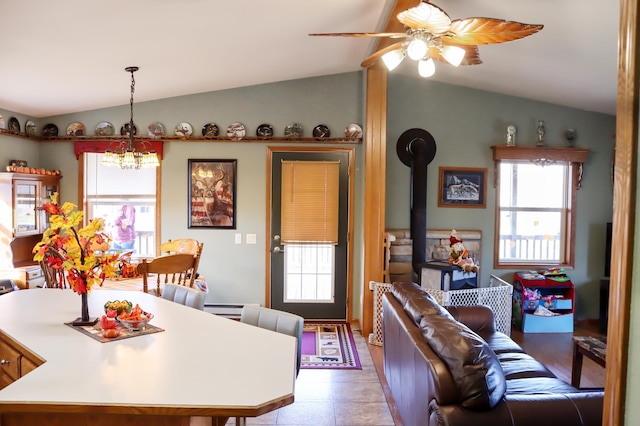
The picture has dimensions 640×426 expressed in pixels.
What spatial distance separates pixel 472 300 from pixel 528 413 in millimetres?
2607

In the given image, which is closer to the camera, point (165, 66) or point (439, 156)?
point (165, 66)

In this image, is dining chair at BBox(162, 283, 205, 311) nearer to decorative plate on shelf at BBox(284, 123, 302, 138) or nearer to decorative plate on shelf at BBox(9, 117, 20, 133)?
decorative plate on shelf at BBox(284, 123, 302, 138)

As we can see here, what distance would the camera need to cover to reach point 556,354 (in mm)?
Result: 4484

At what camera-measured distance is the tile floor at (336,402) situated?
121 inches

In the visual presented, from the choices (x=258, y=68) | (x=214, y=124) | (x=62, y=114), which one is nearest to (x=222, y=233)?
(x=214, y=124)

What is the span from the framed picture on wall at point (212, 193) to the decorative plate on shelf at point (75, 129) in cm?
132

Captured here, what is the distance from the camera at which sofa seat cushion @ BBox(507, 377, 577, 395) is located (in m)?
2.54

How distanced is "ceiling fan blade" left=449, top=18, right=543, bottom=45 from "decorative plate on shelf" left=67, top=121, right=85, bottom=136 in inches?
175

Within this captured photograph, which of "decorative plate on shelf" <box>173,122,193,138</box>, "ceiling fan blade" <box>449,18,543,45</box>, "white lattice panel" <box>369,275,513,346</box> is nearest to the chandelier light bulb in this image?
"ceiling fan blade" <box>449,18,543,45</box>

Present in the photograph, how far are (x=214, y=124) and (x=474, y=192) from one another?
10.5ft

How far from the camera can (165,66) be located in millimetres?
4168

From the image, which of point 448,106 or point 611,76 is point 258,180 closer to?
point 448,106

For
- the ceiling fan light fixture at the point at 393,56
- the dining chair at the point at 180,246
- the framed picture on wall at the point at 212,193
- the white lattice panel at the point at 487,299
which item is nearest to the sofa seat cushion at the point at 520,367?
the white lattice panel at the point at 487,299

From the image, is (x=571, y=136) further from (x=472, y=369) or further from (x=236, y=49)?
(x=472, y=369)
